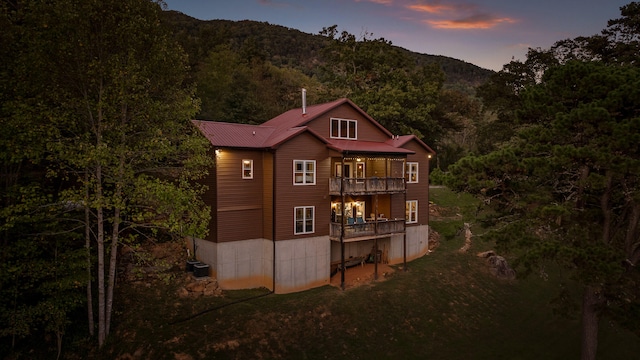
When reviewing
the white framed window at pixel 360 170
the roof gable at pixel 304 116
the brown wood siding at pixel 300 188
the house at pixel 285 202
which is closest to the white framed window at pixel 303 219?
the house at pixel 285 202

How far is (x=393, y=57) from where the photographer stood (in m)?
49.3

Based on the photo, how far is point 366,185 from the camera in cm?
2556

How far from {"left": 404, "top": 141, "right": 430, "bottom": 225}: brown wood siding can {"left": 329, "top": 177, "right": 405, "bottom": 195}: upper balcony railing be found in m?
3.07

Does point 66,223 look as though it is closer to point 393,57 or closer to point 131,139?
point 131,139

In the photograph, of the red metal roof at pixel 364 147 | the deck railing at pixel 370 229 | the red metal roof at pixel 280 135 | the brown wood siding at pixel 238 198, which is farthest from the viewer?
the deck railing at pixel 370 229

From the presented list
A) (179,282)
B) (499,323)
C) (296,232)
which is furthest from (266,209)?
(499,323)

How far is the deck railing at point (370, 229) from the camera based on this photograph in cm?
2476

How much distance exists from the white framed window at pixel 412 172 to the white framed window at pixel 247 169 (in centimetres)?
1275

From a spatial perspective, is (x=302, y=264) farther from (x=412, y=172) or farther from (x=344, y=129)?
(x=412, y=172)

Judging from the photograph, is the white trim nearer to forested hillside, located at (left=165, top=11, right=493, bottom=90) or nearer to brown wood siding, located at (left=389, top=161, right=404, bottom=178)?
brown wood siding, located at (left=389, top=161, right=404, bottom=178)

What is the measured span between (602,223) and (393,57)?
36.8 metres

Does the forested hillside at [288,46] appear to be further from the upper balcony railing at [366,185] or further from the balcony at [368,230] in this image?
the balcony at [368,230]

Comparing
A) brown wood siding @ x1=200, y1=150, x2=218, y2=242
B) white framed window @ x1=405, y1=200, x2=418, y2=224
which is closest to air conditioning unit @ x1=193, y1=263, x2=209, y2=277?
brown wood siding @ x1=200, y1=150, x2=218, y2=242

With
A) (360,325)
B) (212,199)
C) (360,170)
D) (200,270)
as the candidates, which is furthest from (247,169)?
(360,325)
